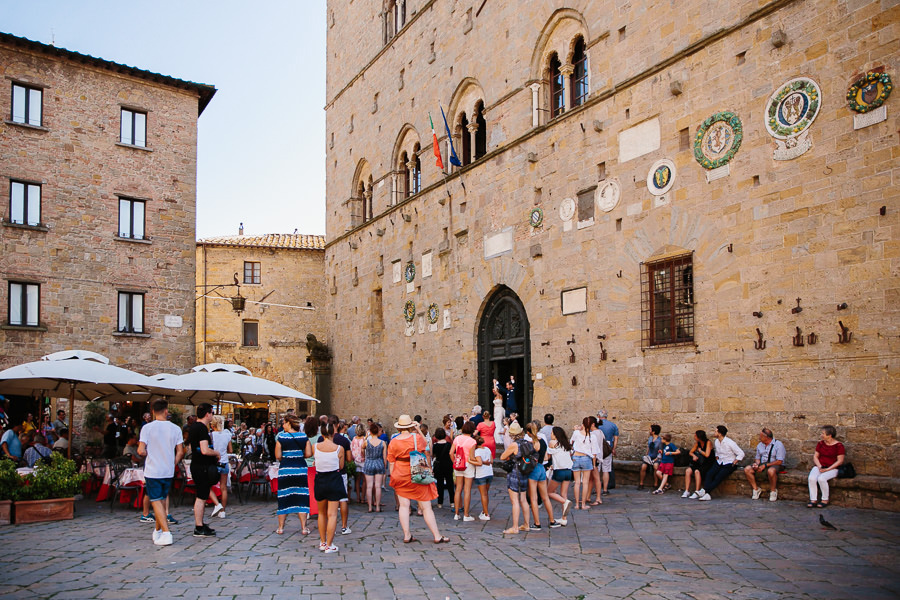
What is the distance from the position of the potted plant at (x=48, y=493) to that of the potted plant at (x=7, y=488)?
0.07 meters

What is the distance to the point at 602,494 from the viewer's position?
12867 millimetres

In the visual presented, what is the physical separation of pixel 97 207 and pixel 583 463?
17.6 meters

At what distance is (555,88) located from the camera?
17.7m

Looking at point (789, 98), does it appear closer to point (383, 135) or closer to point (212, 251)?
point (383, 135)

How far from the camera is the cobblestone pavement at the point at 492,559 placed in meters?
6.71

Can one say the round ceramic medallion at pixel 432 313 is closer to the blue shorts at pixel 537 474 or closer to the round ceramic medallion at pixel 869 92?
the blue shorts at pixel 537 474

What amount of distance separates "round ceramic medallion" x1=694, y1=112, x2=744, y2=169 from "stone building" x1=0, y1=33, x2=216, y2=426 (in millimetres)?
16926

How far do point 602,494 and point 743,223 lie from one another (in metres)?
4.97

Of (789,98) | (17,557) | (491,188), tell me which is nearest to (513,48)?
(491,188)

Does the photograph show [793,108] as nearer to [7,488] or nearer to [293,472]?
[293,472]

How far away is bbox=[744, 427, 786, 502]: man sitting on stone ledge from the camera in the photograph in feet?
35.9

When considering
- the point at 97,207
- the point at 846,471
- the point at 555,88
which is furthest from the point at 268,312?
the point at 846,471

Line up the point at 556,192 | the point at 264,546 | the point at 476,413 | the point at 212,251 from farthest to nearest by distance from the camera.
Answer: the point at 212,251, the point at 556,192, the point at 476,413, the point at 264,546

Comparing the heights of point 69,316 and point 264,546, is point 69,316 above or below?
above
